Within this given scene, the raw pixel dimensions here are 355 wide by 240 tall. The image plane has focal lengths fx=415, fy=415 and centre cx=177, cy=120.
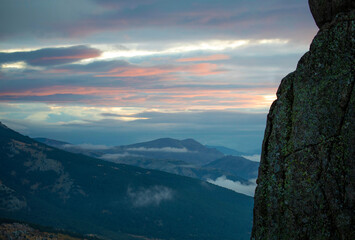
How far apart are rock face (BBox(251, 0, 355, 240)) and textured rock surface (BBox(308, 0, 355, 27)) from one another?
0.09 metres

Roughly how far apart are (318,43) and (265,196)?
13647mm

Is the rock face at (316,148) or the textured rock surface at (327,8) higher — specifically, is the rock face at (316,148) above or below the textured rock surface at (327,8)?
below

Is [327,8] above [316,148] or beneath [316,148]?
above

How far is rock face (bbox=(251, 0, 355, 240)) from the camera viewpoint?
3136 centimetres

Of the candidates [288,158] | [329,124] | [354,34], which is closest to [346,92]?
[329,124]

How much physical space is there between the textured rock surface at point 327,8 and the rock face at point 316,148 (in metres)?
0.09

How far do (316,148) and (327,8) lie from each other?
41.5ft

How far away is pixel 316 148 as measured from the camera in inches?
1289

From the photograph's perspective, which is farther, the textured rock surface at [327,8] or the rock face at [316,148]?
the textured rock surface at [327,8]

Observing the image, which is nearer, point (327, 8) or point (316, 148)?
point (316, 148)

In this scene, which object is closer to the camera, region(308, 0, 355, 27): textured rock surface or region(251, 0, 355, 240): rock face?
region(251, 0, 355, 240): rock face

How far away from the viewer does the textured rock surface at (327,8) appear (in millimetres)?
34594

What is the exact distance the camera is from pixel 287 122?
3550 cm

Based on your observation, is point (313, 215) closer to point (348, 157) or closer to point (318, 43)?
point (348, 157)
